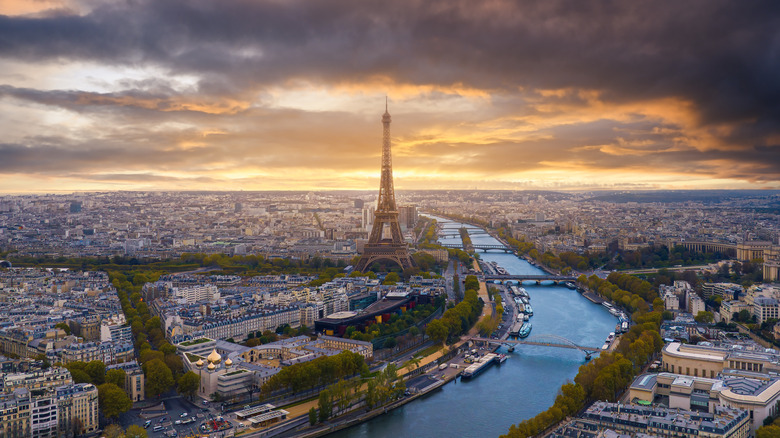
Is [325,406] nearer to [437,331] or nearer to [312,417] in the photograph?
[312,417]

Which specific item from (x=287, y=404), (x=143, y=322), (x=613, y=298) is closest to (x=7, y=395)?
(x=287, y=404)

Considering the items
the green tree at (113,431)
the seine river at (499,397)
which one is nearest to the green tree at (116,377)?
the green tree at (113,431)

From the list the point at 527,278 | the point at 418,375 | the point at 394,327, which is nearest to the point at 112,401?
the point at 418,375

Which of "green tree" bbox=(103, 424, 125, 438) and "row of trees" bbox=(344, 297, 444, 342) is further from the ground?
"row of trees" bbox=(344, 297, 444, 342)

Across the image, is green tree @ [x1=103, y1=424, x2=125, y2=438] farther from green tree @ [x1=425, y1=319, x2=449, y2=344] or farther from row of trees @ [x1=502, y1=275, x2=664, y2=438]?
green tree @ [x1=425, y1=319, x2=449, y2=344]

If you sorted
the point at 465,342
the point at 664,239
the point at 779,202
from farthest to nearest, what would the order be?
the point at 779,202, the point at 664,239, the point at 465,342

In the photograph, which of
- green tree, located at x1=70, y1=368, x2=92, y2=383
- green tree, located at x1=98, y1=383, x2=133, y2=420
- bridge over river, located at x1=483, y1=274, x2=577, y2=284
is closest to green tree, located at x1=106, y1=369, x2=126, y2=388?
green tree, located at x1=70, y1=368, x2=92, y2=383

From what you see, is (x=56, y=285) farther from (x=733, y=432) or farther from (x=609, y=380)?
(x=733, y=432)
